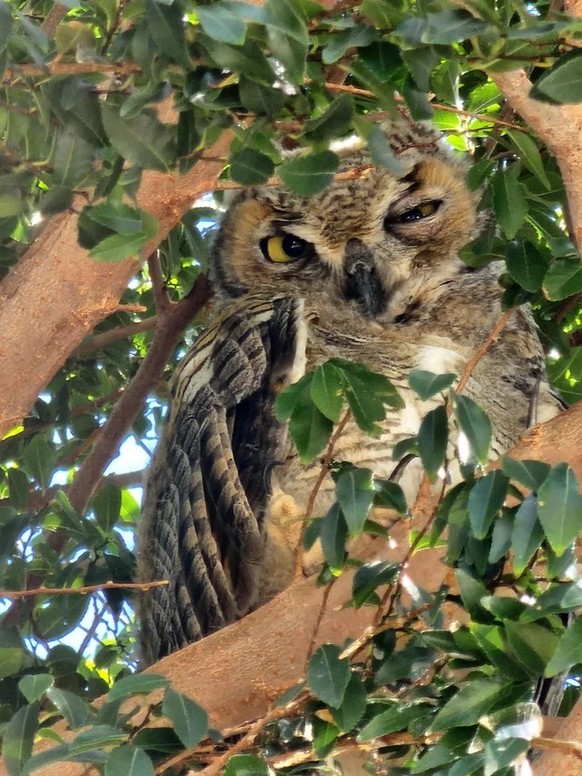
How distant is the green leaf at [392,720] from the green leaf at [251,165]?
755 millimetres

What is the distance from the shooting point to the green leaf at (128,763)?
133cm

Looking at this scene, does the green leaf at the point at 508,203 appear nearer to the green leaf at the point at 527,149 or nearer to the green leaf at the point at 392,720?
the green leaf at the point at 527,149

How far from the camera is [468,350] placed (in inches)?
112

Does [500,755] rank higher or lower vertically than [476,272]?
higher

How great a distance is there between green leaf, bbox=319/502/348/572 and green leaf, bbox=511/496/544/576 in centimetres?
24

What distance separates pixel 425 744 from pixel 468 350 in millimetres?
1362

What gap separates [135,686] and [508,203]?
917 millimetres

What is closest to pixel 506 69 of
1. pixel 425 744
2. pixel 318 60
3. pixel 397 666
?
pixel 318 60

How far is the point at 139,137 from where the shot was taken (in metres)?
1.61

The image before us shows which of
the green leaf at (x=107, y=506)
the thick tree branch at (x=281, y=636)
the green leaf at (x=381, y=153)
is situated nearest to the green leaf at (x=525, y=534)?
the thick tree branch at (x=281, y=636)

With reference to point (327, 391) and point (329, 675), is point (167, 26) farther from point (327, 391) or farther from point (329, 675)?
point (329, 675)

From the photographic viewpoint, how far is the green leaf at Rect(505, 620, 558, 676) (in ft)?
4.45

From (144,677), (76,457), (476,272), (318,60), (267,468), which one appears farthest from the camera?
(76,457)

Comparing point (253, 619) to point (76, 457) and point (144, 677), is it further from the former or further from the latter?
point (76, 457)
